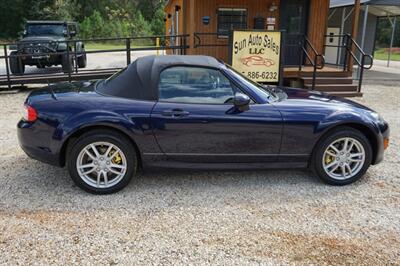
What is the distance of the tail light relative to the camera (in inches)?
155

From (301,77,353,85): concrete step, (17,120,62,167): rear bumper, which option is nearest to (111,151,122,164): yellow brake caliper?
(17,120,62,167): rear bumper

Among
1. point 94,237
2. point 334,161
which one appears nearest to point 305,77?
point 334,161

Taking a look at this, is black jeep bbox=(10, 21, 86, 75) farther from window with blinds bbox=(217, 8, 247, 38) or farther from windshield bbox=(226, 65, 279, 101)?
windshield bbox=(226, 65, 279, 101)

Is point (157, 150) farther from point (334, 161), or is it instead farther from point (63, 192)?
point (334, 161)

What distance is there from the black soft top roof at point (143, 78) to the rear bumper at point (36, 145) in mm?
795

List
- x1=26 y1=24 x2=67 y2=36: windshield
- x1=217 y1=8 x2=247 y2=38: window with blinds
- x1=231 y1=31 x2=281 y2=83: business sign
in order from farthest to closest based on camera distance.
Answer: x1=26 y1=24 x2=67 y2=36: windshield
x1=217 y1=8 x2=247 y2=38: window with blinds
x1=231 y1=31 x2=281 y2=83: business sign

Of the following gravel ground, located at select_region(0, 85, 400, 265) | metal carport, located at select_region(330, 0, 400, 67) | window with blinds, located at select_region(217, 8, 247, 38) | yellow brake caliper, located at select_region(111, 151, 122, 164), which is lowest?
gravel ground, located at select_region(0, 85, 400, 265)

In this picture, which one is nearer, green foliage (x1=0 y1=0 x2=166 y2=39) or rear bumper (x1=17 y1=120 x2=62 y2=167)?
rear bumper (x1=17 y1=120 x2=62 y2=167)

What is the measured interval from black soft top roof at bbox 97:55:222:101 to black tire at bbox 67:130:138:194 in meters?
0.46

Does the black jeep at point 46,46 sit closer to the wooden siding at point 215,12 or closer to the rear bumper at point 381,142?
the wooden siding at point 215,12

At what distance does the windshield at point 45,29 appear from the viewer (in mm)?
13758

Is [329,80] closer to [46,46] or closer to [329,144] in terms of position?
[329,144]

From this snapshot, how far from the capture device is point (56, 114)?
12.7ft

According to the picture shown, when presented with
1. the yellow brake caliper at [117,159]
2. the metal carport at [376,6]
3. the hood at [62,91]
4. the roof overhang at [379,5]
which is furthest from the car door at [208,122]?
the roof overhang at [379,5]
